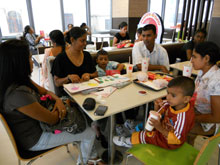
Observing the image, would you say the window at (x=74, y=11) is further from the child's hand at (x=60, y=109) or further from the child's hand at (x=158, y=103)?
the child's hand at (x=158, y=103)

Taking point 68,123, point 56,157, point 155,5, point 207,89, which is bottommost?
point 56,157

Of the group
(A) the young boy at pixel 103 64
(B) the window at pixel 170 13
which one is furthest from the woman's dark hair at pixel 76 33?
(B) the window at pixel 170 13

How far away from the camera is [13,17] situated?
6.07m

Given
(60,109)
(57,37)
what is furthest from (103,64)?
(60,109)

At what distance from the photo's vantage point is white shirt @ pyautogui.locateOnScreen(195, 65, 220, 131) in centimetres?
132

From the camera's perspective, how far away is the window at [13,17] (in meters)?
5.88

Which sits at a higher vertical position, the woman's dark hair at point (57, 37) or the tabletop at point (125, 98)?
the woman's dark hair at point (57, 37)

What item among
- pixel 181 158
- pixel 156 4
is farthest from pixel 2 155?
pixel 156 4

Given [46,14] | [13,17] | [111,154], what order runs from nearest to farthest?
[111,154] → [13,17] → [46,14]

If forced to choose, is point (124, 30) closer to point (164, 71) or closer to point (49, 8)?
point (164, 71)

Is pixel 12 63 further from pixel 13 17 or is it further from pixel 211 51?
pixel 13 17

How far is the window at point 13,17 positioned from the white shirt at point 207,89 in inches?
263

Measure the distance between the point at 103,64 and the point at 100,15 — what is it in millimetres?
5896

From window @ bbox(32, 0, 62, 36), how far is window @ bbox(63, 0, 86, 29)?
0.97 feet
